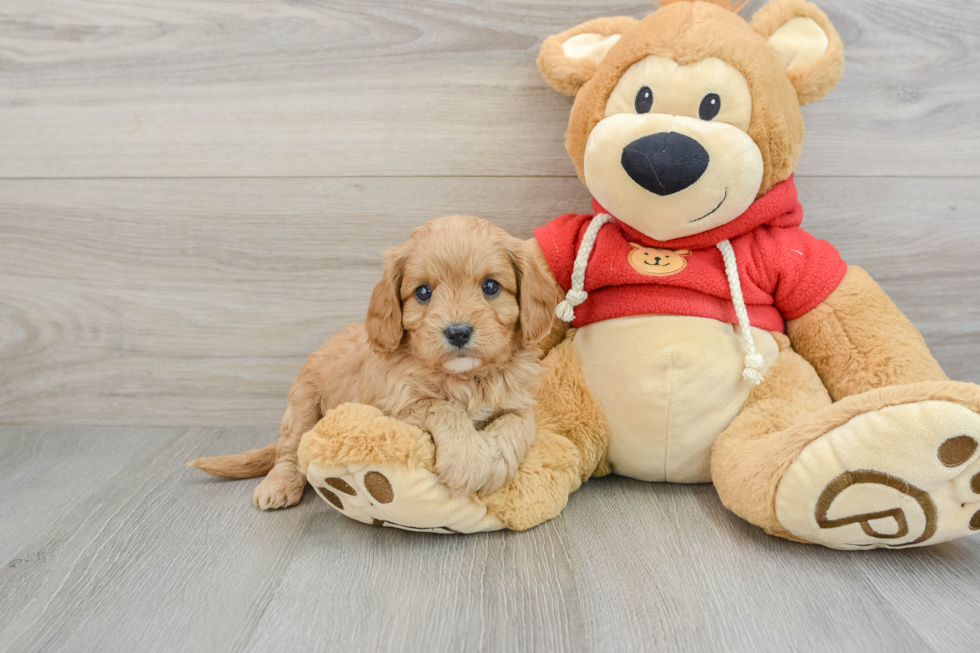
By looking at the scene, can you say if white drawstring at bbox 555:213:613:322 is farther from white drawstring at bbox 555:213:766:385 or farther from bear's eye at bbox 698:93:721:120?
bear's eye at bbox 698:93:721:120

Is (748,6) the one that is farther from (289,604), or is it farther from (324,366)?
(289,604)

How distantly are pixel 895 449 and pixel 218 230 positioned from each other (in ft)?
4.98

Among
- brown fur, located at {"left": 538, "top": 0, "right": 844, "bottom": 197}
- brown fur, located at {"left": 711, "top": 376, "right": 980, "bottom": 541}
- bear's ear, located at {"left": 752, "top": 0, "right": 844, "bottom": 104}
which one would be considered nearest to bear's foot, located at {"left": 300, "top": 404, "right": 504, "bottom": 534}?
brown fur, located at {"left": 711, "top": 376, "right": 980, "bottom": 541}

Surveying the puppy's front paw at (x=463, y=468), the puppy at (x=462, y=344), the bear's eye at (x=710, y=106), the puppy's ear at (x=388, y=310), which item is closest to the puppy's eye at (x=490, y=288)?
the puppy at (x=462, y=344)

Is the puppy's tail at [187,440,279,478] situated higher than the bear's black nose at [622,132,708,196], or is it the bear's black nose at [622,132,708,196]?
the bear's black nose at [622,132,708,196]

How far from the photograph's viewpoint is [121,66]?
5.12ft

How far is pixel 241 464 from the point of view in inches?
55.8

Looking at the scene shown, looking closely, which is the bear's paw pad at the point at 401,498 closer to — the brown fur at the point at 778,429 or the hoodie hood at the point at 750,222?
the brown fur at the point at 778,429

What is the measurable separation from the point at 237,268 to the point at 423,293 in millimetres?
749

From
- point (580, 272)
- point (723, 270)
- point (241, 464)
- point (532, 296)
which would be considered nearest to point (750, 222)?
point (723, 270)

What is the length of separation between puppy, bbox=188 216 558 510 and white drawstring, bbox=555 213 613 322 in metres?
0.12

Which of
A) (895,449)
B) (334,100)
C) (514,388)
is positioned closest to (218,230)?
(334,100)

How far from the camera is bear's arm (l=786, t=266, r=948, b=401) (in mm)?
1215

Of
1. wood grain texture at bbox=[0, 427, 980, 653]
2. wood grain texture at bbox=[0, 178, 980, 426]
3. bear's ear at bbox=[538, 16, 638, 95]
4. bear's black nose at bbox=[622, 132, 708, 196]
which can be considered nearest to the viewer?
wood grain texture at bbox=[0, 427, 980, 653]
